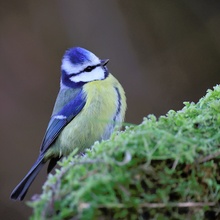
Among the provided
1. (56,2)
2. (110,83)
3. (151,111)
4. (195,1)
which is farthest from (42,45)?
(110,83)

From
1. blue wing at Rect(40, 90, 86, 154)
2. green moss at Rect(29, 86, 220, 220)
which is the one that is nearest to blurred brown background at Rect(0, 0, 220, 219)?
blue wing at Rect(40, 90, 86, 154)

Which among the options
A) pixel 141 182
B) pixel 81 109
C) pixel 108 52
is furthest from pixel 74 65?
pixel 108 52

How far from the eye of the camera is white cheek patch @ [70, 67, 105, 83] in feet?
6.51

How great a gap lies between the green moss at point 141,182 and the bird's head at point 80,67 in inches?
44.0

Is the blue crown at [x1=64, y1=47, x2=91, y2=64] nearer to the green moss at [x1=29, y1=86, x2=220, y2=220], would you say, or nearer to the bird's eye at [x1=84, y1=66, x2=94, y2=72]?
the bird's eye at [x1=84, y1=66, x2=94, y2=72]

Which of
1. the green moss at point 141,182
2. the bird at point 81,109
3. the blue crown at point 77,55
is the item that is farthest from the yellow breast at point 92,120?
the green moss at point 141,182

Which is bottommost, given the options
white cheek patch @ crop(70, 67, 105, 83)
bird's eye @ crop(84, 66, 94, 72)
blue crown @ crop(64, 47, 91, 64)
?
white cheek patch @ crop(70, 67, 105, 83)

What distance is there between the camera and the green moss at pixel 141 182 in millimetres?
695

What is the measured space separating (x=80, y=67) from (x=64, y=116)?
8.7 inches

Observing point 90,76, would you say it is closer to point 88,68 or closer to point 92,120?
point 88,68

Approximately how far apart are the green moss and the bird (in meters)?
1.01

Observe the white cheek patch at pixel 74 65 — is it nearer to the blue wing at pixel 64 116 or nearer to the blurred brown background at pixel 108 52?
the blue wing at pixel 64 116

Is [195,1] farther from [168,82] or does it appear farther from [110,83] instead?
[110,83]

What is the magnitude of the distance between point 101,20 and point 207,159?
327 centimetres
